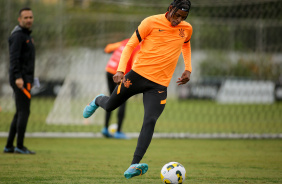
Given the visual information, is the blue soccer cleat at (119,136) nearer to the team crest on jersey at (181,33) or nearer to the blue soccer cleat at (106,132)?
the blue soccer cleat at (106,132)

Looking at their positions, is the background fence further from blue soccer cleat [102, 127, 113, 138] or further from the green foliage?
blue soccer cleat [102, 127, 113, 138]

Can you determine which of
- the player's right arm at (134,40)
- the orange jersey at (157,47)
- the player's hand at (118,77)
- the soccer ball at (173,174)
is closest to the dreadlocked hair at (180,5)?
the orange jersey at (157,47)

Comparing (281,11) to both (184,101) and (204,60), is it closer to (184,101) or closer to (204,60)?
(184,101)

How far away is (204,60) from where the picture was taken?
24.8 m

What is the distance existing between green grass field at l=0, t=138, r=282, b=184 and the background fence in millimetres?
2051

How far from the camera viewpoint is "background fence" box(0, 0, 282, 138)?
11594 mm

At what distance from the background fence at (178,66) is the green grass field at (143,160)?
6.73 feet

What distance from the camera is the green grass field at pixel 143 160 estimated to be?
5.13 m

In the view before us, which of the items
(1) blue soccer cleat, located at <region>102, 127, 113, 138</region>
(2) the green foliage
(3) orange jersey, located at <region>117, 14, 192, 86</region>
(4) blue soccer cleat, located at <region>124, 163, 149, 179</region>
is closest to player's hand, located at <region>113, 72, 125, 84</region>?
(3) orange jersey, located at <region>117, 14, 192, 86</region>

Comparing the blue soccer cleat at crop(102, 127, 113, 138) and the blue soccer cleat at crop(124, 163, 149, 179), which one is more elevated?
the blue soccer cleat at crop(124, 163, 149, 179)

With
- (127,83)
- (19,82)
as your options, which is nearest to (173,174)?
(127,83)

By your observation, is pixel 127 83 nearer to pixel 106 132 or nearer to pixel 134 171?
pixel 134 171

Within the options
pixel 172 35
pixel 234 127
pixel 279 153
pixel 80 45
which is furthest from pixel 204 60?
pixel 172 35

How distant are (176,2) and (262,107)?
44.4 feet
